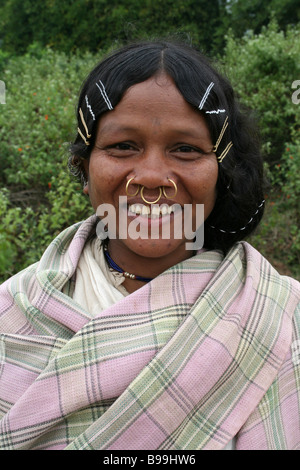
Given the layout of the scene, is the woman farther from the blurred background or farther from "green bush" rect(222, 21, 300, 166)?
"green bush" rect(222, 21, 300, 166)

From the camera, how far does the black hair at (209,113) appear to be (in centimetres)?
148

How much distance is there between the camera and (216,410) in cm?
144

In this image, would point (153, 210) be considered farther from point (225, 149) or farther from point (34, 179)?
point (34, 179)

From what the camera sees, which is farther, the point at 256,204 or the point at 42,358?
the point at 256,204

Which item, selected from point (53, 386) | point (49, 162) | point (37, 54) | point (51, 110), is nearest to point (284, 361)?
point (53, 386)

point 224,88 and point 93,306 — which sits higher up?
point 224,88

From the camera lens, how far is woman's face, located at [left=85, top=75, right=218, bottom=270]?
4.75 ft

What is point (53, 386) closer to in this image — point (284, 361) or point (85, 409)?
point (85, 409)

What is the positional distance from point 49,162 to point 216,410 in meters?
3.60

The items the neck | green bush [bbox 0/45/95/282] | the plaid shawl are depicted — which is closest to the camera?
the plaid shawl

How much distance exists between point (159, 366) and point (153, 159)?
0.57m

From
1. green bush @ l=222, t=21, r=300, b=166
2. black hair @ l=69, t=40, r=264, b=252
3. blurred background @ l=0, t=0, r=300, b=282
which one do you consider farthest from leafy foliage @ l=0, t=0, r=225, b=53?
black hair @ l=69, t=40, r=264, b=252

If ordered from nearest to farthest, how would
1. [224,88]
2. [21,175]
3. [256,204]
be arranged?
[224,88], [256,204], [21,175]

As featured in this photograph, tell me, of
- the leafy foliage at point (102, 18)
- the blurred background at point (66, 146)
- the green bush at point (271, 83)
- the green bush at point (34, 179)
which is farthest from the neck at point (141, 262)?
the leafy foliage at point (102, 18)
